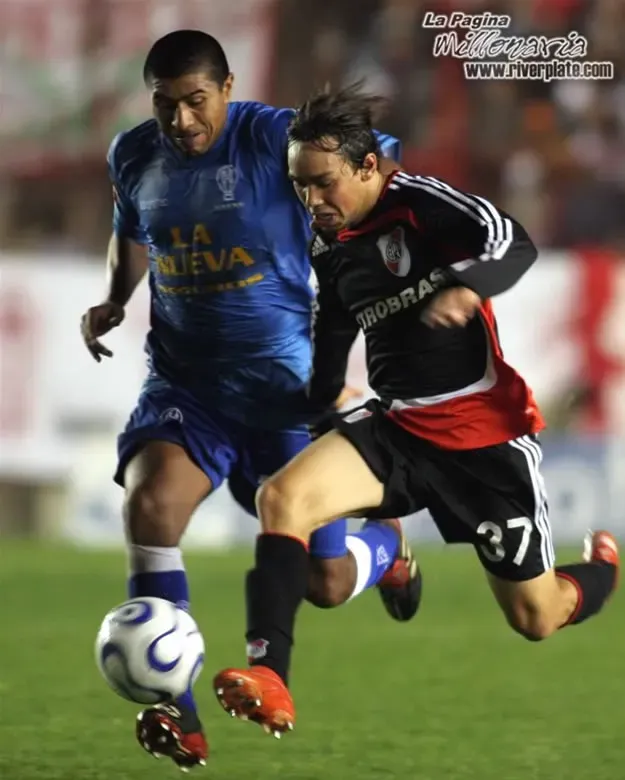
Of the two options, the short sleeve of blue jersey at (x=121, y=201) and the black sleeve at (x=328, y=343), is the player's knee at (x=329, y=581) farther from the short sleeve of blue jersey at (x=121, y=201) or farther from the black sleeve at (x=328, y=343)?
the short sleeve of blue jersey at (x=121, y=201)

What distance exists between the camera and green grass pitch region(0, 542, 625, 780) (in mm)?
4824

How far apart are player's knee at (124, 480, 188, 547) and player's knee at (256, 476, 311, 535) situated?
629mm

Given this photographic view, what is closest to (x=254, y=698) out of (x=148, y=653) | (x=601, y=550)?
(x=148, y=653)

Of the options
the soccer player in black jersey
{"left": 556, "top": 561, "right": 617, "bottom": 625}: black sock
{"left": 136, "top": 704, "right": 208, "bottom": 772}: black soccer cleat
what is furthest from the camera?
{"left": 556, "top": 561, "right": 617, "bottom": 625}: black sock

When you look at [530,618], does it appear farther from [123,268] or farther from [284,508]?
[123,268]

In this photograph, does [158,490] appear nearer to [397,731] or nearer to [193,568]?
[397,731]

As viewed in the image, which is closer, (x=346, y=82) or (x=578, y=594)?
(x=578, y=594)

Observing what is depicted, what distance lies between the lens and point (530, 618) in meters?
4.95

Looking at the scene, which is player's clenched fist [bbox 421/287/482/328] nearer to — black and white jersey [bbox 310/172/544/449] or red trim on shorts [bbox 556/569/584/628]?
black and white jersey [bbox 310/172/544/449]


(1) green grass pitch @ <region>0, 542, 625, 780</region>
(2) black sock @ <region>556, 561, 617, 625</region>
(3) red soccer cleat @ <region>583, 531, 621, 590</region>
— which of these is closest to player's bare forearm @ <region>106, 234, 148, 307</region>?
(1) green grass pitch @ <region>0, 542, 625, 780</region>

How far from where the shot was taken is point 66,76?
1258 cm

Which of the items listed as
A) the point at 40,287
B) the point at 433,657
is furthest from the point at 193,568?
the point at 433,657

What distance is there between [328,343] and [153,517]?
28.7 inches

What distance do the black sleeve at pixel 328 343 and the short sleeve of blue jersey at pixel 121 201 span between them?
0.75 metres
